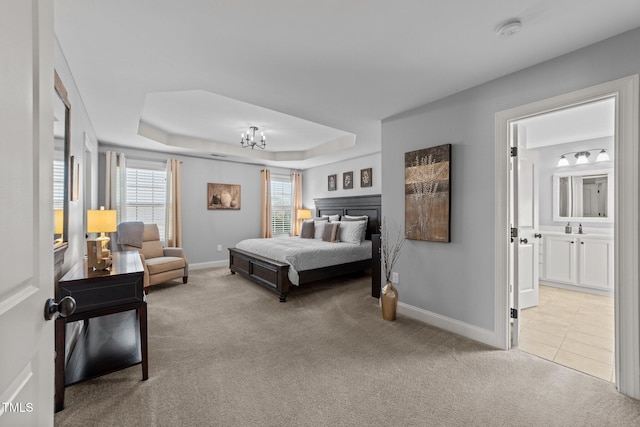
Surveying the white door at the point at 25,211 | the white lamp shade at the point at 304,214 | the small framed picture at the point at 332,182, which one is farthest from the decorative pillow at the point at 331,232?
the white door at the point at 25,211

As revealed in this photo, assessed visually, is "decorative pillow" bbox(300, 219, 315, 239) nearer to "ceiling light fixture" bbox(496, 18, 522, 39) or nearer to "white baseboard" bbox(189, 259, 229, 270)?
"white baseboard" bbox(189, 259, 229, 270)

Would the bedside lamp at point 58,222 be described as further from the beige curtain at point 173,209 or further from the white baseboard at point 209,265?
the white baseboard at point 209,265

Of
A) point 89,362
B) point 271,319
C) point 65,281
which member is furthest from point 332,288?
point 65,281

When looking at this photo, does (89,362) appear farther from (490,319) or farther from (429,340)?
(490,319)

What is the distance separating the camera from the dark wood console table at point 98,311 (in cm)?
180

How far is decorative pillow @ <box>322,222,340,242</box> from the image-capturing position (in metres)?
5.32

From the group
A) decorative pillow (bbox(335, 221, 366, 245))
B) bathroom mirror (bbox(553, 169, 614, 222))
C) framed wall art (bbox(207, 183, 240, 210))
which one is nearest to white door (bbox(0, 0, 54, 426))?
decorative pillow (bbox(335, 221, 366, 245))

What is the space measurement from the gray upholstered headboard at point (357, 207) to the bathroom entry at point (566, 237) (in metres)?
2.45

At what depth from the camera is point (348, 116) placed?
348cm

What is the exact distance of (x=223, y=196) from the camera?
629 centimetres

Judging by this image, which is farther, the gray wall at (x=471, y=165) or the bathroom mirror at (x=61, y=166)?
the gray wall at (x=471, y=165)

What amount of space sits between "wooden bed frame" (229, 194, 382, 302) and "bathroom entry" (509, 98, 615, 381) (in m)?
1.70

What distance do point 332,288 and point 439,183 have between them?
2.41 metres

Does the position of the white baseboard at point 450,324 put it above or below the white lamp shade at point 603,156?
below
